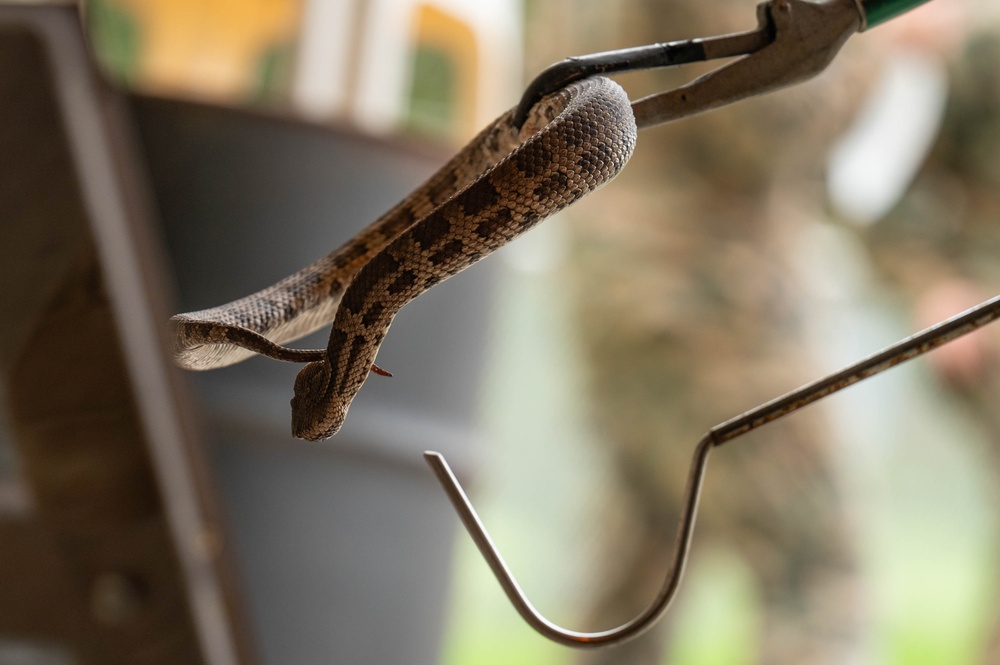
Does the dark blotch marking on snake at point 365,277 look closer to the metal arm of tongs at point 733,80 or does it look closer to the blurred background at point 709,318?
the metal arm of tongs at point 733,80

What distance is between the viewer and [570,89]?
0.55ft

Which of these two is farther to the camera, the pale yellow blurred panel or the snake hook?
the pale yellow blurred panel

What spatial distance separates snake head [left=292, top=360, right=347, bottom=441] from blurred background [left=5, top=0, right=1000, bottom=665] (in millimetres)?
353

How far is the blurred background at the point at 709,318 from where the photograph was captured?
2.11ft

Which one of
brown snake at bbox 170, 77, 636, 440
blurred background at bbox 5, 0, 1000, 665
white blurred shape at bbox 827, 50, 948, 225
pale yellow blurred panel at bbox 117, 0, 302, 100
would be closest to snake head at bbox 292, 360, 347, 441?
brown snake at bbox 170, 77, 636, 440

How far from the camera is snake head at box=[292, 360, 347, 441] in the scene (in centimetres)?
15

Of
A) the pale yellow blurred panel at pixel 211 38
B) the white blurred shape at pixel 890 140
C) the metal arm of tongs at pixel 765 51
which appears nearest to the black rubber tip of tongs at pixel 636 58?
the metal arm of tongs at pixel 765 51

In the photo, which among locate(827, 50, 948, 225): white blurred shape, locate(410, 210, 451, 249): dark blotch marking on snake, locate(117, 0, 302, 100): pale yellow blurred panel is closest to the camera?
locate(410, 210, 451, 249): dark blotch marking on snake

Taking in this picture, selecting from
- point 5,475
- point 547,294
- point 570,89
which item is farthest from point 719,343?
point 570,89

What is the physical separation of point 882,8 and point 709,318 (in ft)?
2.27

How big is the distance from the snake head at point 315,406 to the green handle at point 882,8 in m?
0.11

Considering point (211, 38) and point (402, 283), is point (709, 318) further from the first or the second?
point (402, 283)

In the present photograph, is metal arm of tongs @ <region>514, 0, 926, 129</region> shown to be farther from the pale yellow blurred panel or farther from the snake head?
the pale yellow blurred panel

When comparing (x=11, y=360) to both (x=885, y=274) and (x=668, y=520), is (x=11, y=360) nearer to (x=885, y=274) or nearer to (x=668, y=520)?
(x=668, y=520)
